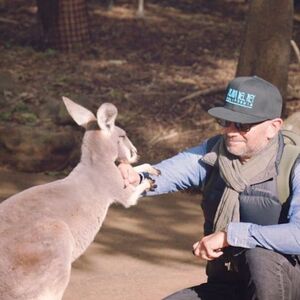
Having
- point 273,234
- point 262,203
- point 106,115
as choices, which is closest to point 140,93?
point 106,115

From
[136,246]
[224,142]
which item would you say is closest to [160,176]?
[224,142]

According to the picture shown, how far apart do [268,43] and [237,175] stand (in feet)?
18.1

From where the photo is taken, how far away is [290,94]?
1063cm

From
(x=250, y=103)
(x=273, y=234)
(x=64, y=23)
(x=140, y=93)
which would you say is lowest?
(x=140, y=93)

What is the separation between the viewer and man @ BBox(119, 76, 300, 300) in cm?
398

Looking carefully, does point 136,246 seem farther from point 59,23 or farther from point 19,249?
point 59,23

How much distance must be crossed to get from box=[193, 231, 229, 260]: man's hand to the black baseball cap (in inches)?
21.4

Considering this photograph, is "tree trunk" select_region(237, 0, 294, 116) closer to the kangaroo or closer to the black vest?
the kangaroo

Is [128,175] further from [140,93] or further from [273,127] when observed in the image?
[140,93]

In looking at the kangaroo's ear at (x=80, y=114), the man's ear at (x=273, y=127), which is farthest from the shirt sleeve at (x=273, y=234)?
the kangaroo's ear at (x=80, y=114)

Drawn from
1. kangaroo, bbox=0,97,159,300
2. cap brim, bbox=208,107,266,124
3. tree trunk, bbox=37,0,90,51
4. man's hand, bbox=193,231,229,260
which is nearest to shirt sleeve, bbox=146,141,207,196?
kangaroo, bbox=0,97,159,300

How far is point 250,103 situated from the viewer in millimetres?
4094

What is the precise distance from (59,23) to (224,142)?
8.42 meters

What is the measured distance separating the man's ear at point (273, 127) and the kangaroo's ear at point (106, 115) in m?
0.78
